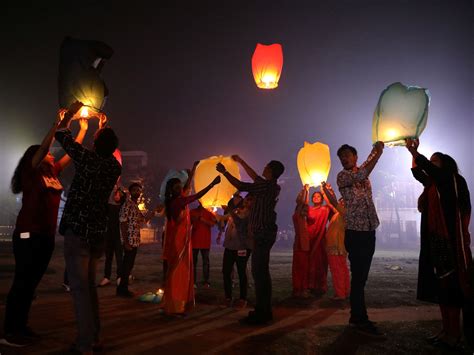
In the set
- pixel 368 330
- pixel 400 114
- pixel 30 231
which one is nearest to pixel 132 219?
pixel 30 231

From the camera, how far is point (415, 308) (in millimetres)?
6078

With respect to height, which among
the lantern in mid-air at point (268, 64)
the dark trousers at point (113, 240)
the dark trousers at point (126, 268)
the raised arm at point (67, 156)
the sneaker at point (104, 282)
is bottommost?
the sneaker at point (104, 282)

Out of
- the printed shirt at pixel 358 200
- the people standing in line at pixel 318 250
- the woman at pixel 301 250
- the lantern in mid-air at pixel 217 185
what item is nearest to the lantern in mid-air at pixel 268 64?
the lantern in mid-air at pixel 217 185

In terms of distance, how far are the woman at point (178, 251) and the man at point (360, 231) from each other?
1828 mm

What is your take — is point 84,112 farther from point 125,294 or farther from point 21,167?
point 125,294

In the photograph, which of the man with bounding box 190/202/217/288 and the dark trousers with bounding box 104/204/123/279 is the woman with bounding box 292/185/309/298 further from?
the dark trousers with bounding box 104/204/123/279

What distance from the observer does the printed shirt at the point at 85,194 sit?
3.37 metres

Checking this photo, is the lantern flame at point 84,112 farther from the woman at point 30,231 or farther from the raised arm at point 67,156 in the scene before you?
the woman at point 30,231

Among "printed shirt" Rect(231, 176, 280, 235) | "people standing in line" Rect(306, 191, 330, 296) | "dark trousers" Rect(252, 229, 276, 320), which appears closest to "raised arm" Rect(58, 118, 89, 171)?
"printed shirt" Rect(231, 176, 280, 235)

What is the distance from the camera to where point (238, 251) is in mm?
6238

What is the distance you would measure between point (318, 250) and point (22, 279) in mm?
5642

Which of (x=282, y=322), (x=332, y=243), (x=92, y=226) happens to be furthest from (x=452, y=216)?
(x=92, y=226)

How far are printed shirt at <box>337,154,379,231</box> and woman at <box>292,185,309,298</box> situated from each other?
2.71 m

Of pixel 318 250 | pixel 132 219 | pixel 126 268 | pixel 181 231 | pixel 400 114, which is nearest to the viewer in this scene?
pixel 400 114
